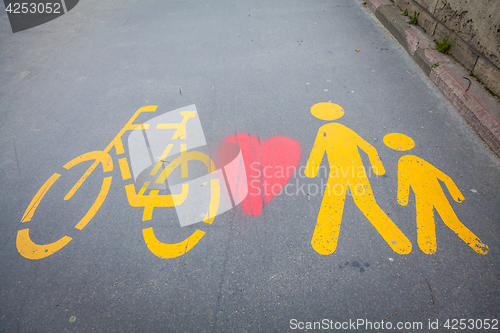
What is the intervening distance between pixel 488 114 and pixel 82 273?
15.9 ft

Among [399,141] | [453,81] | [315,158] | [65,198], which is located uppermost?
[453,81]

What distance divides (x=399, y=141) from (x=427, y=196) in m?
0.86

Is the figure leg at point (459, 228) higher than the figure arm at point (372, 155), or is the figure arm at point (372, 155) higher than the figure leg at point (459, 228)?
the figure arm at point (372, 155)

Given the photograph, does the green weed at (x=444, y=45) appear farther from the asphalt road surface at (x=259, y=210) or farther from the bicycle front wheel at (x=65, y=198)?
the bicycle front wheel at (x=65, y=198)

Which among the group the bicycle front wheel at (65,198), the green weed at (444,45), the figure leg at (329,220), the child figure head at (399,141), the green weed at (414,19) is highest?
the green weed at (414,19)

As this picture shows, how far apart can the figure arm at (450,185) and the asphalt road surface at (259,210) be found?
28 mm

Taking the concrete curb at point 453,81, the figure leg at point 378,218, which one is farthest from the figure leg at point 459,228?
the concrete curb at point 453,81

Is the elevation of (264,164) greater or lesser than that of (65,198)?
greater

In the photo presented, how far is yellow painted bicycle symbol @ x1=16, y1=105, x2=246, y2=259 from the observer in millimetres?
2713

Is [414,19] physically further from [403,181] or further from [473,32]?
[403,181]

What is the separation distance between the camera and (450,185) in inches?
113

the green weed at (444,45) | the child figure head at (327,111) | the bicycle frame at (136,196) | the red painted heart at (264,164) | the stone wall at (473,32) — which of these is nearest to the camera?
the bicycle frame at (136,196)

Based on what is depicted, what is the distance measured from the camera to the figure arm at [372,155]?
3.10m

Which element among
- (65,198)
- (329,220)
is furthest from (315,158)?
(65,198)
